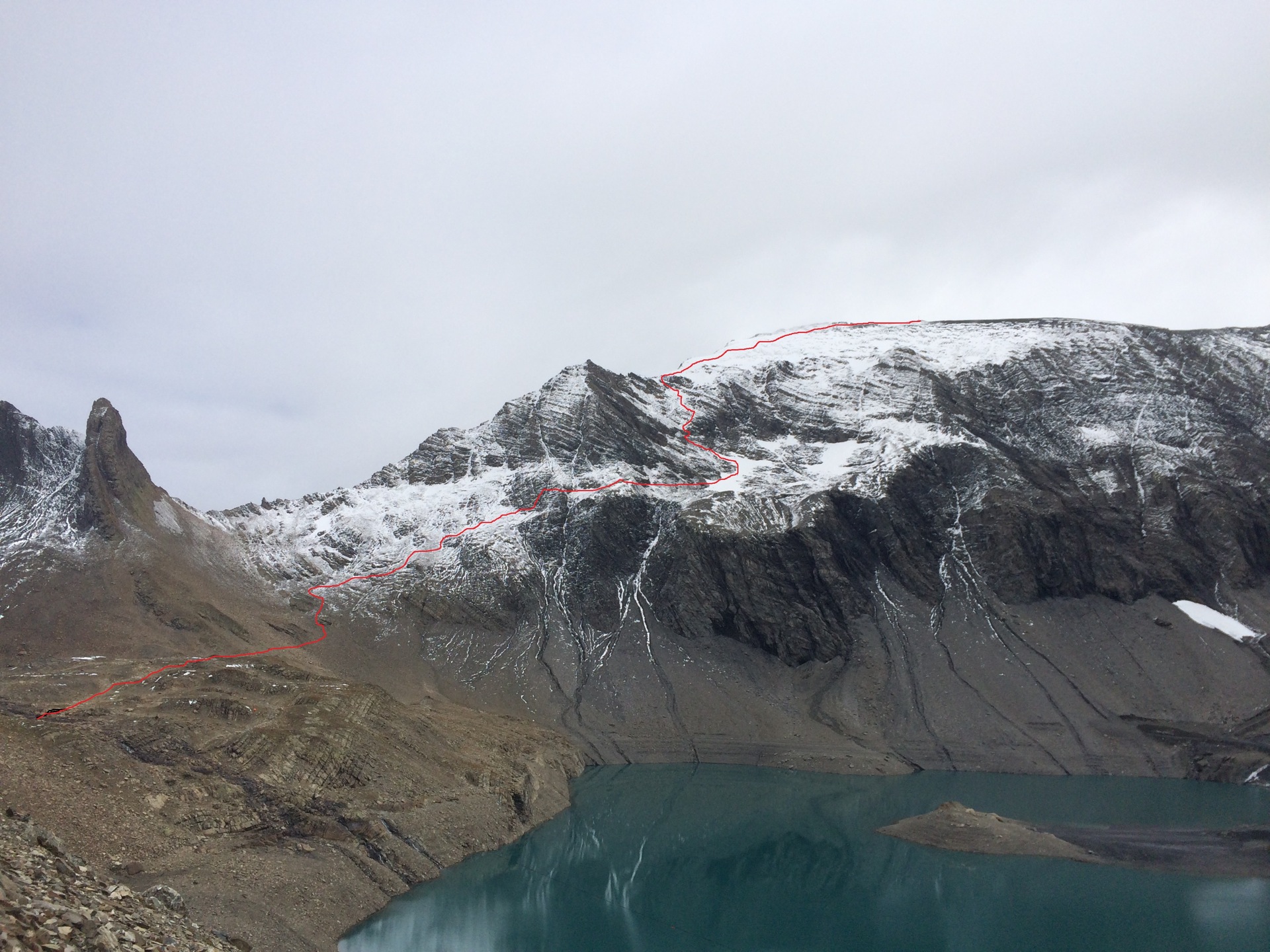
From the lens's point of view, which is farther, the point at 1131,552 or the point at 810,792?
the point at 1131,552

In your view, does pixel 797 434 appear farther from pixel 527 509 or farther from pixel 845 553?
pixel 527 509

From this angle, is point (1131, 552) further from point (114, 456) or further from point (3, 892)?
point (114, 456)

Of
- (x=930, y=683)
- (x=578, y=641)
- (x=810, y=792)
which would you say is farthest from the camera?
(x=578, y=641)

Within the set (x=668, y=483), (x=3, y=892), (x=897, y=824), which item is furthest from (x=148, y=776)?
(x=668, y=483)

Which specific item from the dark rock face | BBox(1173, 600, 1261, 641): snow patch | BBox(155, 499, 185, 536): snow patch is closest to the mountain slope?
the dark rock face

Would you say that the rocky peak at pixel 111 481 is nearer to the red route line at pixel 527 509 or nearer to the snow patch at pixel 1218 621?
the red route line at pixel 527 509

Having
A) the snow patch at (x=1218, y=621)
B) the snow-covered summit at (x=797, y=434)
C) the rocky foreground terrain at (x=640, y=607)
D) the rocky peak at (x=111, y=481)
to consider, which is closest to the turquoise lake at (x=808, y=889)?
the rocky foreground terrain at (x=640, y=607)

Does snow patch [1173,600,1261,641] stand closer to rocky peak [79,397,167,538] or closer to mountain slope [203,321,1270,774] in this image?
→ mountain slope [203,321,1270,774]
